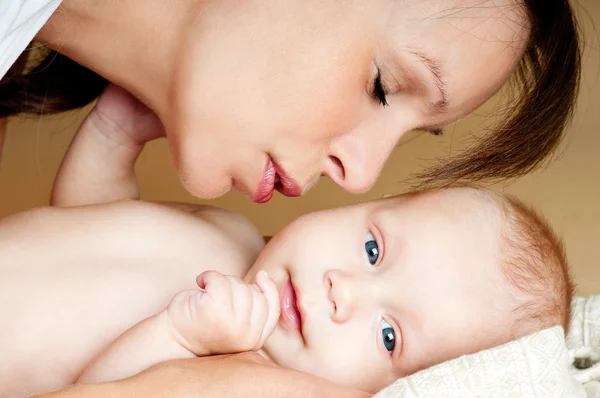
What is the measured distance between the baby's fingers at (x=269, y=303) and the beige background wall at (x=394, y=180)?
106cm

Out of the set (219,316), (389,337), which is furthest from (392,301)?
(219,316)

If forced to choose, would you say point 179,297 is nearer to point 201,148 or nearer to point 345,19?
point 201,148

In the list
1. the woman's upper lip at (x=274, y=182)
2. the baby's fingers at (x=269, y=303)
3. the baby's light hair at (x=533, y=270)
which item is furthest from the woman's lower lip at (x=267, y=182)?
the baby's light hair at (x=533, y=270)

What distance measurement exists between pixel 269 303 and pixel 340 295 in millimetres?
124

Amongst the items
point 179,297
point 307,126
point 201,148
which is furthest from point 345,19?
point 179,297

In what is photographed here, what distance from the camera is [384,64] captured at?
1163 millimetres

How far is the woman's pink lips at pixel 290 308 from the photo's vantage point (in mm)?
1138

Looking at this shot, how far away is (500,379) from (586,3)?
209cm

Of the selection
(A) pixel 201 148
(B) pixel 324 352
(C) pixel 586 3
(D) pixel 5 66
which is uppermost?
(C) pixel 586 3

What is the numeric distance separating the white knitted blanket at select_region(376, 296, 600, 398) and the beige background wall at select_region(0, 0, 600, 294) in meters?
1.04

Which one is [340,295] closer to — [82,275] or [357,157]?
[357,157]

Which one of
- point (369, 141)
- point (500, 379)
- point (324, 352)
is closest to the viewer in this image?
point (500, 379)

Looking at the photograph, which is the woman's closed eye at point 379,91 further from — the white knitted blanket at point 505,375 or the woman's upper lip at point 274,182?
the white knitted blanket at point 505,375

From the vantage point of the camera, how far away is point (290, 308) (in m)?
1.15
